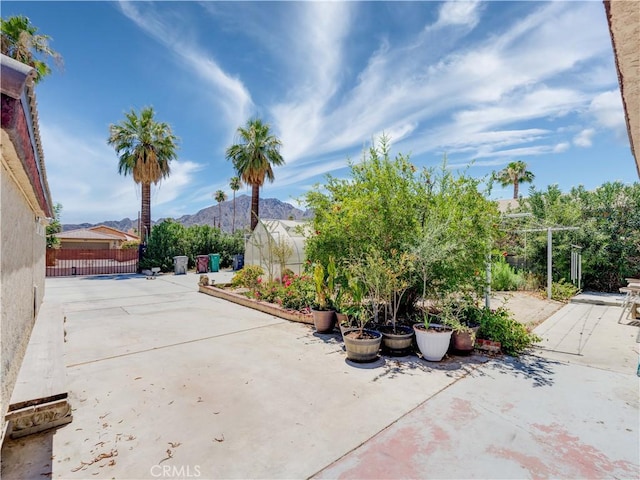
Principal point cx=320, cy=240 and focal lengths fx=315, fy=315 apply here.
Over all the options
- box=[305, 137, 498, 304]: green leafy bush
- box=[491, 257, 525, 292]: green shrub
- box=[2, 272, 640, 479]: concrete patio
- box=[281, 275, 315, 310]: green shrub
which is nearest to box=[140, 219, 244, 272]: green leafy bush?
box=[281, 275, 315, 310]: green shrub

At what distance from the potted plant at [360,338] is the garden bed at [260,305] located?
214cm

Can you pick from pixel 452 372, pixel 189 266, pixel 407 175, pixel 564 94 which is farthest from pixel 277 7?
pixel 189 266

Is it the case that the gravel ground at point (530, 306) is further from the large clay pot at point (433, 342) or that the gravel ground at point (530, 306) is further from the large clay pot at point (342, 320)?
the large clay pot at point (342, 320)

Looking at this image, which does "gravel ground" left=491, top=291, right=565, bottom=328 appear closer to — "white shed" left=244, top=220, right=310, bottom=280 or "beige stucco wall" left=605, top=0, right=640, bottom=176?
"beige stucco wall" left=605, top=0, right=640, bottom=176

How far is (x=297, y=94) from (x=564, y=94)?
7020 mm

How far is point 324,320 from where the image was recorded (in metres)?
6.84

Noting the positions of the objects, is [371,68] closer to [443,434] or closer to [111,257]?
[443,434]

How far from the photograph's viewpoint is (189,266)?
21062 millimetres

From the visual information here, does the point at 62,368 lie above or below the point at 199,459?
above

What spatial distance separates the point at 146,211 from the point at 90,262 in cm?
539

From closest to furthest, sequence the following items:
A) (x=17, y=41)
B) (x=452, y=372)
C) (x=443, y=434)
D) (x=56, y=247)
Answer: (x=443, y=434) < (x=452, y=372) < (x=17, y=41) < (x=56, y=247)

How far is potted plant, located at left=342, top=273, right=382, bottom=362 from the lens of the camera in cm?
508

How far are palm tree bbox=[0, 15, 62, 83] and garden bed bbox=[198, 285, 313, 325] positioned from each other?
1089 centimetres

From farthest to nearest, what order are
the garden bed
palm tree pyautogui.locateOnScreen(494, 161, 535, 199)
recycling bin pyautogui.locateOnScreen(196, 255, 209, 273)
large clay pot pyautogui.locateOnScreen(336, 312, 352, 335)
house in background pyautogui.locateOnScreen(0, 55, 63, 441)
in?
palm tree pyautogui.locateOnScreen(494, 161, 535, 199) < recycling bin pyautogui.locateOnScreen(196, 255, 209, 273) < the garden bed < large clay pot pyautogui.locateOnScreen(336, 312, 352, 335) < house in background pyautogui.locateOnScreen(0, 55, 63, 441)
